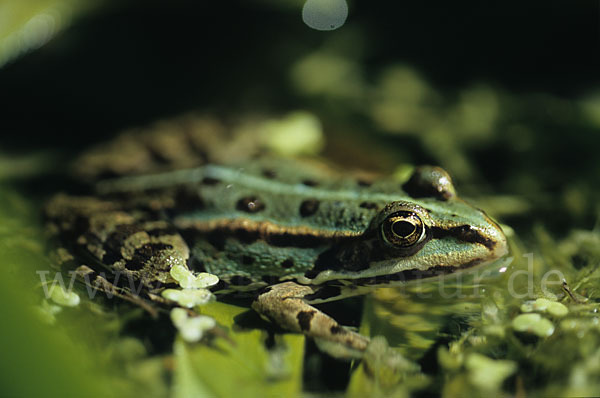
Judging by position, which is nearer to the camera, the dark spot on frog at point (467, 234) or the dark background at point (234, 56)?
the dark spot on frog at point (467, 234)

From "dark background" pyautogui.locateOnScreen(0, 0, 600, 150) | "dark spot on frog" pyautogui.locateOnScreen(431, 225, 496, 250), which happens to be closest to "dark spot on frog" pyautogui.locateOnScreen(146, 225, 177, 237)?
"dark spot on frog" pyautogui.locateOnScreen(431, 225, 496, 250)

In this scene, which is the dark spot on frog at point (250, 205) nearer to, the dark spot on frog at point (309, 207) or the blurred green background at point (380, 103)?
the dark spot on frog at point (309, 207)

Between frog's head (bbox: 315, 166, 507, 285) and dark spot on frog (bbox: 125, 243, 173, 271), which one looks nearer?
frog's head (bbox: 315, 166, 507, 285)

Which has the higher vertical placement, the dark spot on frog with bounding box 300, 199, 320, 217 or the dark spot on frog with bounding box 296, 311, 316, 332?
the dark spot on frog with bounding box 300, 199, 320, 217

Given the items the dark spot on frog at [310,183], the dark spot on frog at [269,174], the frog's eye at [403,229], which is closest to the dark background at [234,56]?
the dark spot on frog at [269,174]

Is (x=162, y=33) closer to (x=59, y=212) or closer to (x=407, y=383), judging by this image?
(x=59, y=212)

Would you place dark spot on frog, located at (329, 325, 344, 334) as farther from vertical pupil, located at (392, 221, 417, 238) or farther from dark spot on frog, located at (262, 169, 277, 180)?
dark spot on frog, located at (262, 169, 277, 180)

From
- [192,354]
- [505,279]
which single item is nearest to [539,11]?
[505,279]
